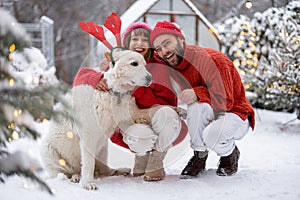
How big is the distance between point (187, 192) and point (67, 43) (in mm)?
12164

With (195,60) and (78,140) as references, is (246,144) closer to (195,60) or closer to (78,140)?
(195,60)

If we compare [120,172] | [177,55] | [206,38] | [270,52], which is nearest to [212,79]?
[177,55]

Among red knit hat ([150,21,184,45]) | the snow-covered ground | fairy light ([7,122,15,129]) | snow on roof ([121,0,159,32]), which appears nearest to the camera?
fairy light ([7,122,15,129])

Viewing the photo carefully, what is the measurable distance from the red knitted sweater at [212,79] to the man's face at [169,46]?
0.19ft

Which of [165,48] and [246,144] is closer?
[165,48]

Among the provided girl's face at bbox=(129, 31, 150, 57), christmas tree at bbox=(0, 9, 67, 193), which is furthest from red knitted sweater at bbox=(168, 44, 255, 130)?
christmas tree at bbox=(0, 9, 67, 193)

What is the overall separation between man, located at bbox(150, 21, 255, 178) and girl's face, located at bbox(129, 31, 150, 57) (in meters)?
0.06

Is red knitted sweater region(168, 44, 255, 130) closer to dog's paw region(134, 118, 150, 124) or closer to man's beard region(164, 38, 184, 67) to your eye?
man's beard region(164, 38, 184, 67)

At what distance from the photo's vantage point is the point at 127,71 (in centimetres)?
217

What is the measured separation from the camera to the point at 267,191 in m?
2.22

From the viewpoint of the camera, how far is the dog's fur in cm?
219

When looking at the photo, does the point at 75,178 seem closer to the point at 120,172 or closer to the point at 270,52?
the point at 120,172

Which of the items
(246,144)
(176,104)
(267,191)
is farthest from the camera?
(246,144)

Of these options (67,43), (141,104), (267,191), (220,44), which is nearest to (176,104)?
(141,104)
